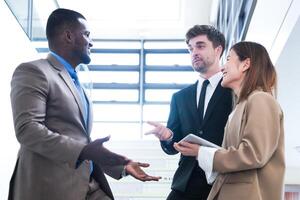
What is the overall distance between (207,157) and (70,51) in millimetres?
837

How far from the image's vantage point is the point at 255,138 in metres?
2.14

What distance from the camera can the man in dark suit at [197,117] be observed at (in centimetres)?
273

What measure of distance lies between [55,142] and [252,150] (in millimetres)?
812

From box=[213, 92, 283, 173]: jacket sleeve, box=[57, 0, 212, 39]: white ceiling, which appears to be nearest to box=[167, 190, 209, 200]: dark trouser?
box=[213, 92, 283, 173]: jacket sleeve

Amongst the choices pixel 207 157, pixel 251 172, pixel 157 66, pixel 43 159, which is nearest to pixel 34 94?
pixel 43 159

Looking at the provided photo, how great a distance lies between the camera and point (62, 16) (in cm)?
252

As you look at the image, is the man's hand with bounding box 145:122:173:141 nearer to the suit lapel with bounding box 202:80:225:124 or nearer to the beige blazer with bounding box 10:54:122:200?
the suit lapel with bounding box 202:80:225:124

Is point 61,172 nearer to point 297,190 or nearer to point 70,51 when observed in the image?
point 70,51

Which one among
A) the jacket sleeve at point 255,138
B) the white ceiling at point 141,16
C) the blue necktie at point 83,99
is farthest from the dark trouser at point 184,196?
the white ceiling at point 141,16

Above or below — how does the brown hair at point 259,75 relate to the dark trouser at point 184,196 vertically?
above

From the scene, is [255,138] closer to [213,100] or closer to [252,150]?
[252,150]

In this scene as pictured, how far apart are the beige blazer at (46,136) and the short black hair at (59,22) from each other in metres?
0.26

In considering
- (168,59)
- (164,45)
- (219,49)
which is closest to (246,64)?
(219,49)

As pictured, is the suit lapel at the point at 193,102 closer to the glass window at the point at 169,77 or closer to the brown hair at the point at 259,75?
the brown hair at the point at 259,75
